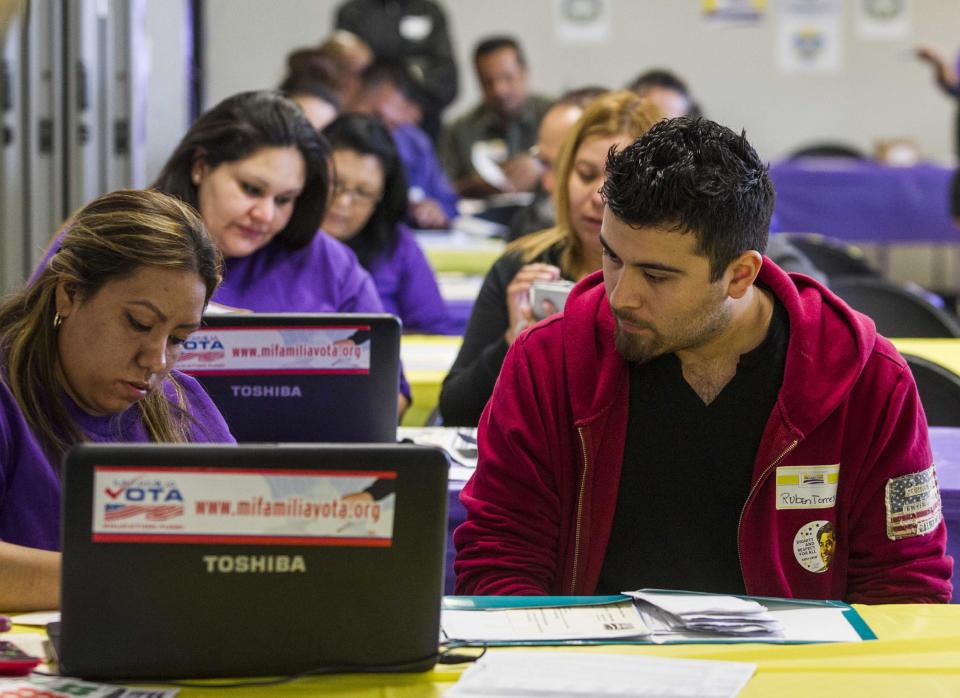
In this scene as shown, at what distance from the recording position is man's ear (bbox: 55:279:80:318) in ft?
6.17

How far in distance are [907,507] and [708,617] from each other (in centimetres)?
46

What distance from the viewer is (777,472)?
1965 millimetres

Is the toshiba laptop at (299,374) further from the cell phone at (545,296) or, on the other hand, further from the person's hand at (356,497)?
the person's hand at (356,497)

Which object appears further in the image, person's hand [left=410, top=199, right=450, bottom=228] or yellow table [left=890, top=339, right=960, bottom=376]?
person's hand [left=410, top=199, right=450, bottom=228]

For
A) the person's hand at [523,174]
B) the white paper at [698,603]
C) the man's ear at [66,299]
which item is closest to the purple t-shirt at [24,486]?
the man's ear at [66,299]

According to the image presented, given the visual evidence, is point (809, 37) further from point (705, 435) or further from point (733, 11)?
point (705, 435)

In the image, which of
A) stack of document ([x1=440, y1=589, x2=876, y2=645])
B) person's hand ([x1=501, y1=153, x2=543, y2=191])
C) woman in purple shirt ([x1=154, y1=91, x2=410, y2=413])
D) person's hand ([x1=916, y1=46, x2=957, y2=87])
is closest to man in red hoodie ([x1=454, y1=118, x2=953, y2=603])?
stack of document ([x1=440, y1=589, x2=876, y2=645])

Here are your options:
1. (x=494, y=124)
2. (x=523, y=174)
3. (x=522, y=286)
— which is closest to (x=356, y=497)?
(x=522, y=286)

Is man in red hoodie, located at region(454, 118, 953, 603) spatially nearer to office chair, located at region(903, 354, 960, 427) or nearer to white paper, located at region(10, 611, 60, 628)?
white paper, located at region(10, 611, 60, 628)

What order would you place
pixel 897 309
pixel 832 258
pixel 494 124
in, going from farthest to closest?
pixel 494 124 < pixel 832 258 < pixel 897 309

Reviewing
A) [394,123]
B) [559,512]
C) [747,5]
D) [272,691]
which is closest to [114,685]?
[272,691]

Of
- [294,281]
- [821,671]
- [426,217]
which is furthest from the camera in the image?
[426,217]

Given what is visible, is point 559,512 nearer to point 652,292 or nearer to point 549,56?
point 652,292

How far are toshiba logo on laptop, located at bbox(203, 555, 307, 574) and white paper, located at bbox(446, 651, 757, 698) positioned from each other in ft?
0.68
